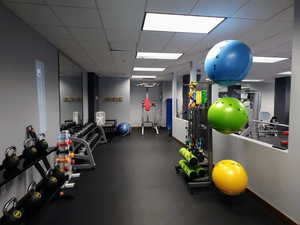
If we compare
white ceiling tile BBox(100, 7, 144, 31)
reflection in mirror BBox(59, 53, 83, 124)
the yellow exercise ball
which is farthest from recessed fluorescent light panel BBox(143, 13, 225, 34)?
reflection in mirror BBox(59, 53, 83, 124)

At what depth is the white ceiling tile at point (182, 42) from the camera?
3.09 m

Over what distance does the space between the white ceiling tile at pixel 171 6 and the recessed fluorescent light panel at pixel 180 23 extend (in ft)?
0.47

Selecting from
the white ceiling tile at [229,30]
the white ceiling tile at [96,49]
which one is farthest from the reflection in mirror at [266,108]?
the white ceiling tile at [96,49]

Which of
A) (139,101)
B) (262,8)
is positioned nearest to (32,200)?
(262,8)

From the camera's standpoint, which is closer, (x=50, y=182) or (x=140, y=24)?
(x=50, y=182)

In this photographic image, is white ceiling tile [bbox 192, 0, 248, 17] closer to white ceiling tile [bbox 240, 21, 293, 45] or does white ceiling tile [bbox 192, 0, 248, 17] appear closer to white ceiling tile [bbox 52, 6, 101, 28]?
white ceiling tile [bbox 240, 21, 293, 45]

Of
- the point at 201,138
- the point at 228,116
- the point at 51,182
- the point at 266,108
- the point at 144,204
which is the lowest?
the point at 144,204

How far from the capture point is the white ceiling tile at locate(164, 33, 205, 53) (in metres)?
3.09

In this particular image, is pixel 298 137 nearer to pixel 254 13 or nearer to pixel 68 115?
pixel 254 13

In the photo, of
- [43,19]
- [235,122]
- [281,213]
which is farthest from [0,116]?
[281,213]

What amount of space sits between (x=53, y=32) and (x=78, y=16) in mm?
857

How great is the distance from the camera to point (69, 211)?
8.11ft

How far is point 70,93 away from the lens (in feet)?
19.0

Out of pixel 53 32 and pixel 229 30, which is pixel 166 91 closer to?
pixel 229 30
